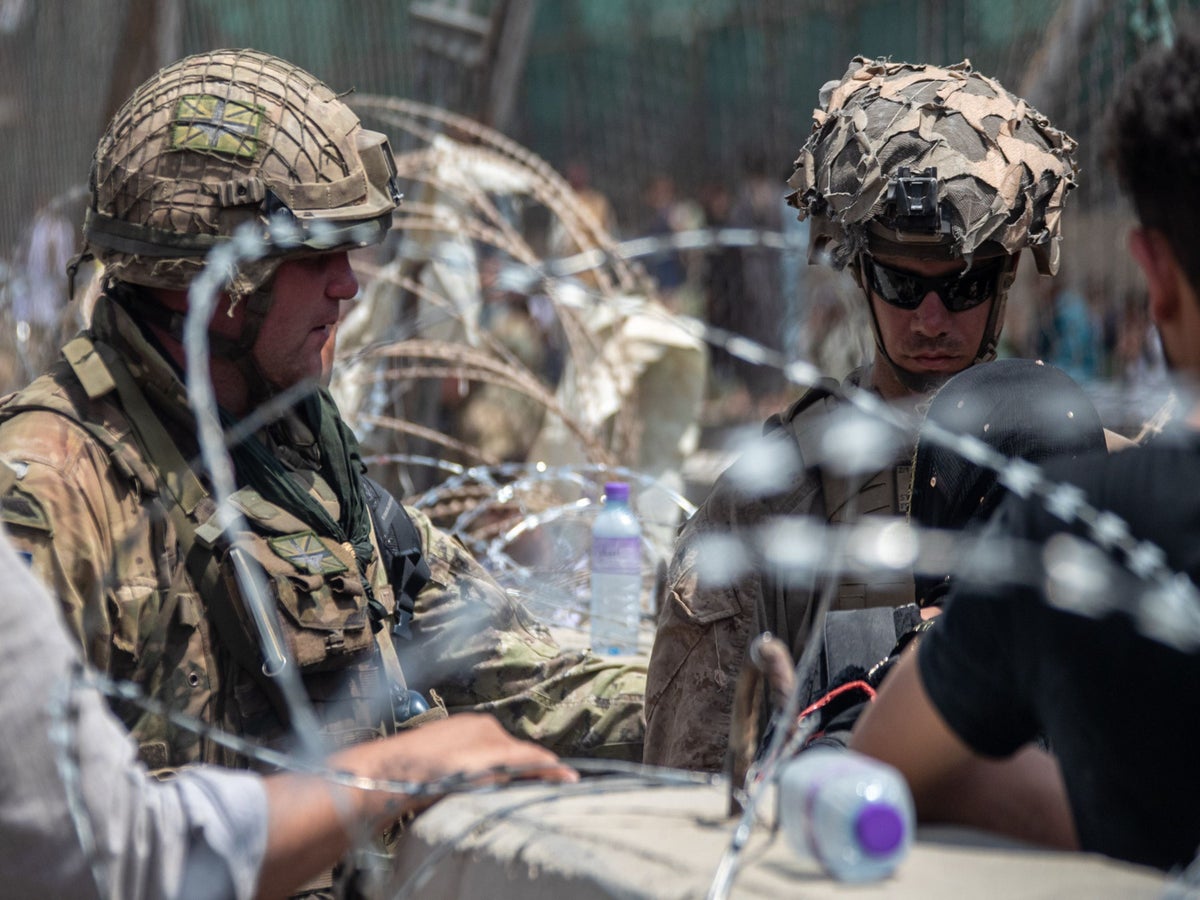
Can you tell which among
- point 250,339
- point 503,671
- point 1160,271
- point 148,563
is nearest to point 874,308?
point 503,671

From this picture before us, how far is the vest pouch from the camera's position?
2.59m

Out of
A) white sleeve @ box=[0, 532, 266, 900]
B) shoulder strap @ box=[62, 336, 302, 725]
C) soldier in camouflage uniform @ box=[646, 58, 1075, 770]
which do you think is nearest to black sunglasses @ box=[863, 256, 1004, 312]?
soldier in camouflage uniform @ box=[646, 58, 1075, 770]

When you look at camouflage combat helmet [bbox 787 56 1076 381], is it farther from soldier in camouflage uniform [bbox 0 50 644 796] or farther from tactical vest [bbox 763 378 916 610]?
soldier in camouflage uniform [bbox 0 50 644 796]

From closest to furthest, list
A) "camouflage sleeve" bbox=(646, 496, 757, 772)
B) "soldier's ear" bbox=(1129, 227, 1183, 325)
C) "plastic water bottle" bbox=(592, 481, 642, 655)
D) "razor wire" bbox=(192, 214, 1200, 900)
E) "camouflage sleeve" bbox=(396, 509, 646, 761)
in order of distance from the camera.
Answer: "razor wire" bbox=(192, 214, 1200, 900) → "soldier's ear" bbox=(1129, 227, 1183, 325) → "camouflage sleeve" bbox=(646, 496, 757, 772) → "camouflage sleeve" bbox=(396, 509, 646, 761) → "plastic water bottle" bbox=(592, 481, 642, 655)

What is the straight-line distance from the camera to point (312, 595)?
265 cm

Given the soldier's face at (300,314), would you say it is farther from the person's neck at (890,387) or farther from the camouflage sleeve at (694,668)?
the person's neck at (890,387)

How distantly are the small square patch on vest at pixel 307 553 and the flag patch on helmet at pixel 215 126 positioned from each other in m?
0.74

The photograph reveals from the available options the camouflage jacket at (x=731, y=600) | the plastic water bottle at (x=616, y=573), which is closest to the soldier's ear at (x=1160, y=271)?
the camouflage jacket at (x=731, y=600)

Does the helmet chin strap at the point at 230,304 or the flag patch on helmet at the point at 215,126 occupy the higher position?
the flag patch on helmet at the point at 215,126

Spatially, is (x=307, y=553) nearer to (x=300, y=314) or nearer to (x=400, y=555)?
(x=400, y=555)

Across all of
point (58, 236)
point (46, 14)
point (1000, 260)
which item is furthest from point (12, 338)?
point (1000, 260)

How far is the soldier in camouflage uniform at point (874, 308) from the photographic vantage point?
3.03 m

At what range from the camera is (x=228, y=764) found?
2.59m

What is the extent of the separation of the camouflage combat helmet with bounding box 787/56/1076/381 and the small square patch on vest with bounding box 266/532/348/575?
1.34m
